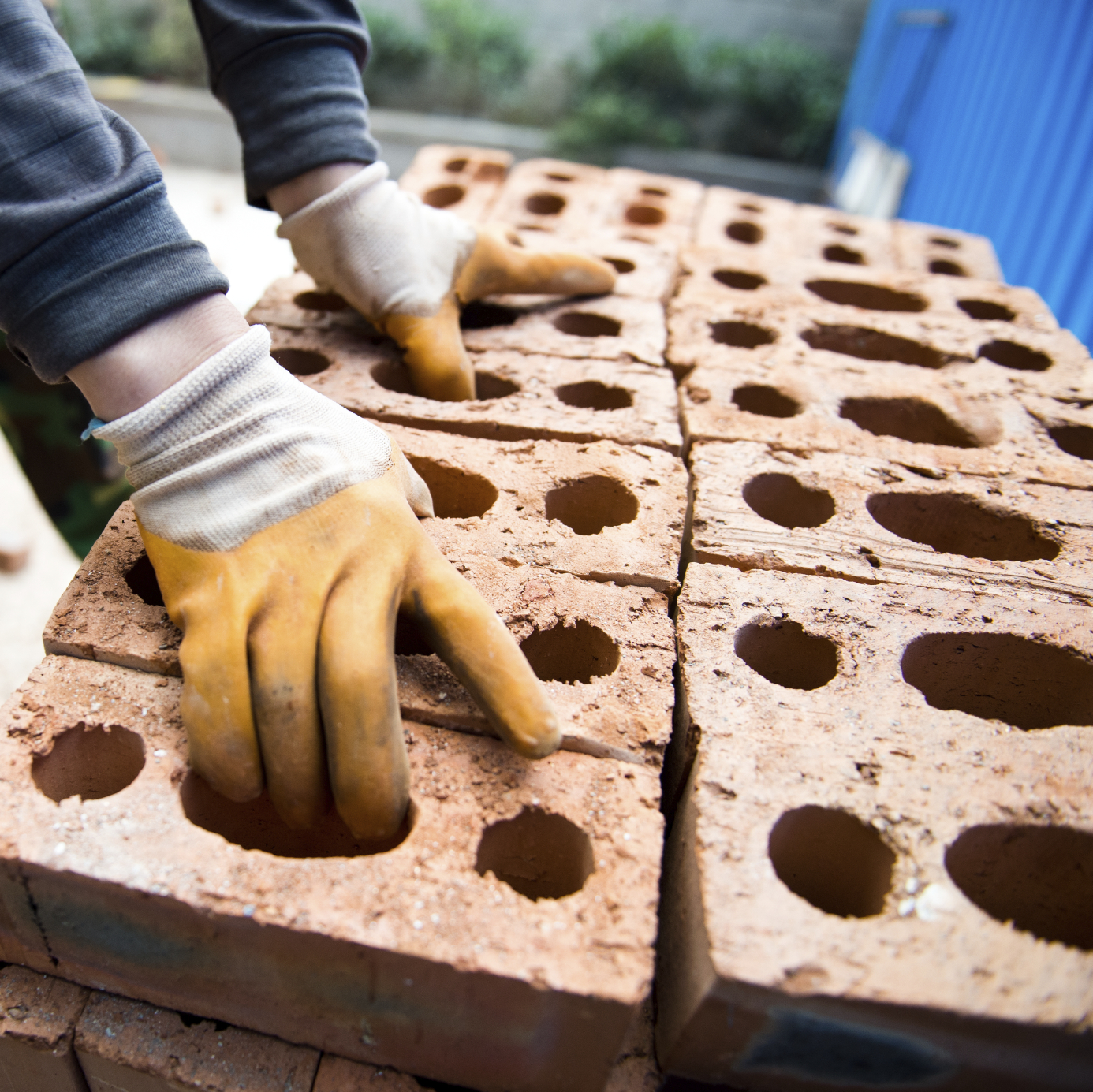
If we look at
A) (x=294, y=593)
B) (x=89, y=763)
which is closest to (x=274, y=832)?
(x=89, y=763)

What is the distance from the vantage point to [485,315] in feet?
7.77

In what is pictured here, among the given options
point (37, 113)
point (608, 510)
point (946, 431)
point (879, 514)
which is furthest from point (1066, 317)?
point (37, 113)

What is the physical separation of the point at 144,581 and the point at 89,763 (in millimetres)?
357

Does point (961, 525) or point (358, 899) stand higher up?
point (961, 525)

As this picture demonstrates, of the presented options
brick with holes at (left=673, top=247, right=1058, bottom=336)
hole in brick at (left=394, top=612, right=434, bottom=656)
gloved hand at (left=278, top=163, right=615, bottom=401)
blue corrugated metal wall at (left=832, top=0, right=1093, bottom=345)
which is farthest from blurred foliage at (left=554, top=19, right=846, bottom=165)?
hole in brick at (left=394, top=612, right=434, bottom=656)

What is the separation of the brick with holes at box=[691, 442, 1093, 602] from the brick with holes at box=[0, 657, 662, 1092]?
62 cm

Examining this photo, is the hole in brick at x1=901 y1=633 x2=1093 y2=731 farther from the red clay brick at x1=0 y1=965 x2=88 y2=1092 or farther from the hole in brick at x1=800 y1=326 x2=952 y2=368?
the red clay brick at x1=0 y1=965 x2=88 y2=1092

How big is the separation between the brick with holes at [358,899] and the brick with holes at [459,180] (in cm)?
215

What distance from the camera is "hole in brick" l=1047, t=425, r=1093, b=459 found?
2.08 meters

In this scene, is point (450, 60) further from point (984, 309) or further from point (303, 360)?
point (303, 360)

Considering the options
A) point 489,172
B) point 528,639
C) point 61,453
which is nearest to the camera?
point 528,639

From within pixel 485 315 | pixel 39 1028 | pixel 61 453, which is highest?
pixel 485 315

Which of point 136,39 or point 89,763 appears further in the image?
point 136,39

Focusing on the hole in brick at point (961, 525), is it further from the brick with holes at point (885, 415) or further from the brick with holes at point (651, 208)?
the brick with holes at point (651, 208)
